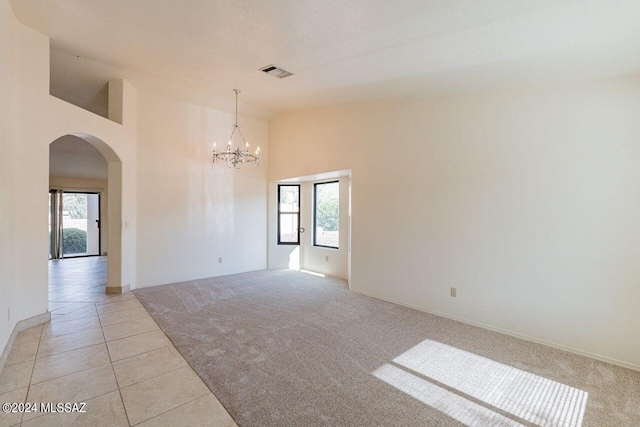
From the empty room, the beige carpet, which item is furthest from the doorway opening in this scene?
the beige carpet

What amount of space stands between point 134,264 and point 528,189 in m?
5.82

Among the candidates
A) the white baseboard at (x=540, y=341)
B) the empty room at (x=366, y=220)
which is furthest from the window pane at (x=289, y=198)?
the white baseboard at (x=540, y=341)

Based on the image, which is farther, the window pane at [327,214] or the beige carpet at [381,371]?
the window pane at [327,214]

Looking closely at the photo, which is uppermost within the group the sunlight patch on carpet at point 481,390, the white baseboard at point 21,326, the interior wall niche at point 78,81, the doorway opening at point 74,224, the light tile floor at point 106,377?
the interior wall niche at point 78,81

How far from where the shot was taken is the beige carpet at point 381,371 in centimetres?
200

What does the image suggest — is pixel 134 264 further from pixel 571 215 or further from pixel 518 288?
pixel 571 215

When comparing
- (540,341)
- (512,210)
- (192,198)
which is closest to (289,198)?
(192,198)

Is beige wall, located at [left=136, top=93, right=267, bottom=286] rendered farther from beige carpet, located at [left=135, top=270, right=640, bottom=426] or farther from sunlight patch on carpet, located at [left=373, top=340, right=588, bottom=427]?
sunlight patch on carpet, located at [left=373, top=340, right=588, bottom=427]

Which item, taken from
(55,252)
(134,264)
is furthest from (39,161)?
A: (55,252)

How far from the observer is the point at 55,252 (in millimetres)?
8406

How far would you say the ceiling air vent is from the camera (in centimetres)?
370

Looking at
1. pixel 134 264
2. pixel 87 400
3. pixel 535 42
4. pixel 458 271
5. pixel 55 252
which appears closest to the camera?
pixel 87 400

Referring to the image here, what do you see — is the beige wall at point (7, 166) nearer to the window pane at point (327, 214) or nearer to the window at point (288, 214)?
the window at point (288, 214)

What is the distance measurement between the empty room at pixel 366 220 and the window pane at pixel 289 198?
1.97 metres
